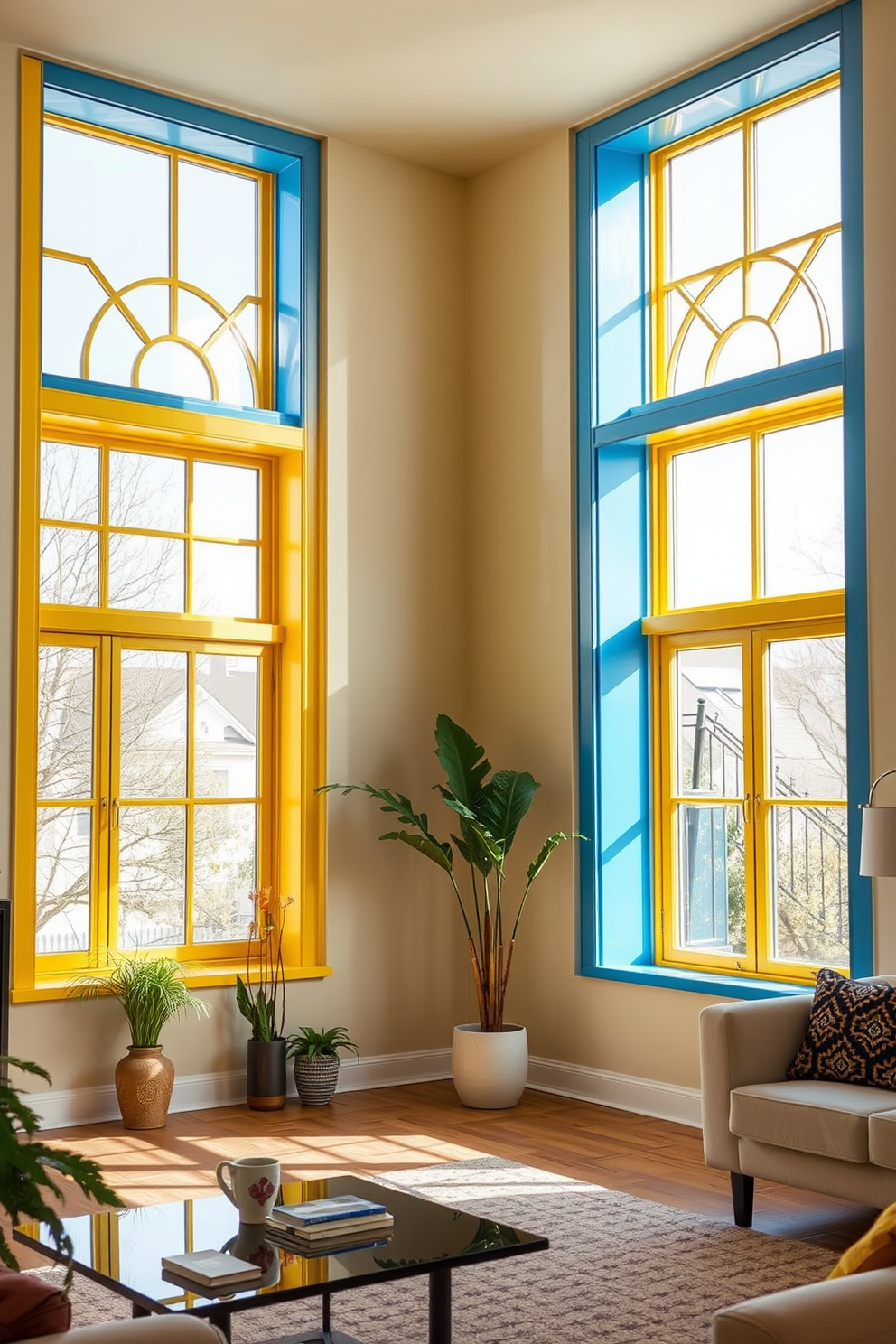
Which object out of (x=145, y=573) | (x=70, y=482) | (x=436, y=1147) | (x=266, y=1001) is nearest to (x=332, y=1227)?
(x=436, y=1147)

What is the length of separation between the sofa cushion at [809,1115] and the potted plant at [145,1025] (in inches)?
98.1

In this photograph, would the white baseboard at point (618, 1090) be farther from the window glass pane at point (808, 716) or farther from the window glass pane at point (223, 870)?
the window glass pane at point (223, 870)

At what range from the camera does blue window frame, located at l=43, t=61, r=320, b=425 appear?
21.0 feet

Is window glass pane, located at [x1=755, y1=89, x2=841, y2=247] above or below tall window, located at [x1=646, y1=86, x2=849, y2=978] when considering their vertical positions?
above

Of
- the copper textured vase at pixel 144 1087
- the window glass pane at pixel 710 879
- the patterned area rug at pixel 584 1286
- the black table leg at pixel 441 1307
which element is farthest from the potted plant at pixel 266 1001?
the black table leg at pixel 441 1307

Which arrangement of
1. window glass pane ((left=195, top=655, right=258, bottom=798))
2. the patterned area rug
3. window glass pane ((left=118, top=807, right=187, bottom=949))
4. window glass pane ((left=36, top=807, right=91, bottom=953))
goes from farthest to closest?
1. window glass pane ((left=195, top=655, right=258, bottom=798))
2. window glass pane ((left=118, top=807, right=187, bottom=949))
3. window glass pane ((left=36, top=807, right=91, bottom=953))
4. the patterned area rug

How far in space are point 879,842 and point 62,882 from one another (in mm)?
3415

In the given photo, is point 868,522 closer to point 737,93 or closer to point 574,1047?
point 737,93

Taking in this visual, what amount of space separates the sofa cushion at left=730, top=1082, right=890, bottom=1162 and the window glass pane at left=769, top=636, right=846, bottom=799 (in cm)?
162

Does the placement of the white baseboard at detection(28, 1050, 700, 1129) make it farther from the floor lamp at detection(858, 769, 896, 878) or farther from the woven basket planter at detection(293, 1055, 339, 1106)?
the floor lamp at detection(858, 769, 896, 878)

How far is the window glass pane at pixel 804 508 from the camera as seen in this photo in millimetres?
5746

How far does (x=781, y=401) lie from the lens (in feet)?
19.1

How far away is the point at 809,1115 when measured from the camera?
4.14 metres

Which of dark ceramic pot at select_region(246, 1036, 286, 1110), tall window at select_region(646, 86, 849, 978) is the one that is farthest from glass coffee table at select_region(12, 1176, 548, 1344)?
tall window at select_region(646, 86, 849, 978)
